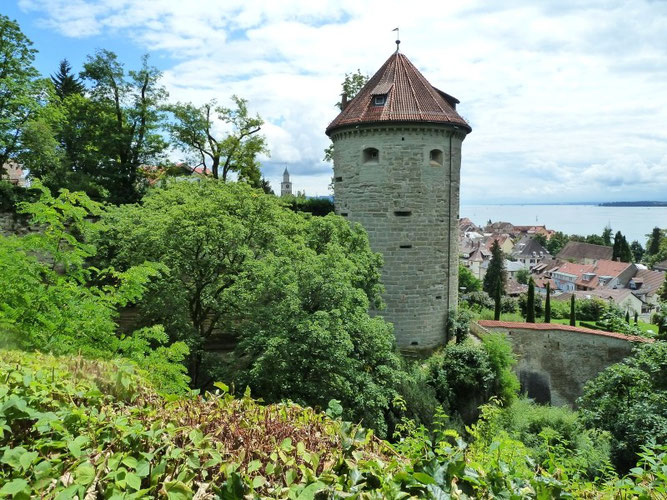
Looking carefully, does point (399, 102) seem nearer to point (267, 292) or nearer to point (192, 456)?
point (267, 292)

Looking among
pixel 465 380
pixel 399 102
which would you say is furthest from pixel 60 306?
pixel 399 102

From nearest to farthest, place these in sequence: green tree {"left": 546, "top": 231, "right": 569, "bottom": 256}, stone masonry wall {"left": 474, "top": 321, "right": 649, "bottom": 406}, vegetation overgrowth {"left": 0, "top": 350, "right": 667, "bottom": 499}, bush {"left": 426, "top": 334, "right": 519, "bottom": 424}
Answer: vegetation overgrowth {"left": 0, "top": 350, "right": 667, "bottom": 499}, bush {"left": 426, "top": 334, "right": 519, "bottom": 424}, stone masonry wall {"left": 474, "top": 321, "right": 649, "bottom": 406}, green tree {"left": 546, "top": 231, "right": 569, "bottom": 256}

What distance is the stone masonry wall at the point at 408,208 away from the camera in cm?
1825

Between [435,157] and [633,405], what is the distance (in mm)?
11423

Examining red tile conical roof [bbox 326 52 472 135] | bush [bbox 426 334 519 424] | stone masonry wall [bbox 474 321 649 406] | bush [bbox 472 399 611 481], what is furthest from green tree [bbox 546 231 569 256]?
bush [bbox 426 334 519 424]

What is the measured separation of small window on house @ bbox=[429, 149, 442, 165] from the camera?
61.2 feet

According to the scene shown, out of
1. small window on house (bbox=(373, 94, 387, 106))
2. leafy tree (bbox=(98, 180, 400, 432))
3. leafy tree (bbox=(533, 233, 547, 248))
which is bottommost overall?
leafy tree (bbox=(98, 180, 400, 432))

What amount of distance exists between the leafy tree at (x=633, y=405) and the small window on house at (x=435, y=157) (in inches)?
385

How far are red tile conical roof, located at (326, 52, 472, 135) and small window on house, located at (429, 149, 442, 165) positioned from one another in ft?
4.23

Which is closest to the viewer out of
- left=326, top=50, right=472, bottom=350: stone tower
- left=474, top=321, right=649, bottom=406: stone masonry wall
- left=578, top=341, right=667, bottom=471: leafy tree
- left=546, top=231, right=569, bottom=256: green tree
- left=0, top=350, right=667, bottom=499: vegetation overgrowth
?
left=0, top=350, right=667, bottom=499: vegetation overgrowth

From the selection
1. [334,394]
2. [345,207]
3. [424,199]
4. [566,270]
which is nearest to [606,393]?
[334,394]

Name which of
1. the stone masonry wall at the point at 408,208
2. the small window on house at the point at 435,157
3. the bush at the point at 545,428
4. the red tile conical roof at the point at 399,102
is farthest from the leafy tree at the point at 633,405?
the red tile conical roof at the point at 399,102

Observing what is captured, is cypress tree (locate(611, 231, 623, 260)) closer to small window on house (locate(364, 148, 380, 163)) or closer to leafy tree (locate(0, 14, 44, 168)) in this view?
small window on house (locate(364, 148, 380, 163))

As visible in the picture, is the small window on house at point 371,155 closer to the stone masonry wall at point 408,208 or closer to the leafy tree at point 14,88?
the stone masonry wall at point 408,208
